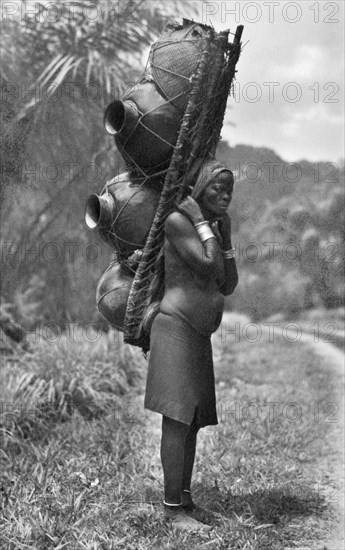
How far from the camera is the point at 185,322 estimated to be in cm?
381

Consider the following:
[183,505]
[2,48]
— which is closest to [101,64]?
[2,48]

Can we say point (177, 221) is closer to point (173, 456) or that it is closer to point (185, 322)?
point (185, 322)

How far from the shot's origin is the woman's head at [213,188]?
12.3 feet

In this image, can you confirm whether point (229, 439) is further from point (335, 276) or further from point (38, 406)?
point (335, 276)

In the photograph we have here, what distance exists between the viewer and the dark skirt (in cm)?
376

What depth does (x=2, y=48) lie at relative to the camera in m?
8.54

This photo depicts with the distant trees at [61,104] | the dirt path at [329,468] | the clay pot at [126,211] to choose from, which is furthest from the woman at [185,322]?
the distant trees at [61,104]

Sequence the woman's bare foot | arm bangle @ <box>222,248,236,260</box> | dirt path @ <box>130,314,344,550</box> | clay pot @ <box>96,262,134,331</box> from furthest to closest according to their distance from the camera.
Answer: dirt path @ <box>130,314,344,550</box>
clay pot @ <box>96,262,134,331</box>
arm bangle @ <box>222,248,236,260</box>
the woman's bare foot

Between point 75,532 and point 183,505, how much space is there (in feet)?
1.97

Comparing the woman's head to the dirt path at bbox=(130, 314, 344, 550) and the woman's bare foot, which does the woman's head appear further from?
the dirt path at bbox=(130, 314, 344, 550)

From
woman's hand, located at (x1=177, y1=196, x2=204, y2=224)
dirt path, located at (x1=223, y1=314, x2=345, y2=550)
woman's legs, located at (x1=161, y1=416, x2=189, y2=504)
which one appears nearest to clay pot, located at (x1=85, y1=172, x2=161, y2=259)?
woman's hand, located at (x1=177, y1=196, x2=204, y2=224)

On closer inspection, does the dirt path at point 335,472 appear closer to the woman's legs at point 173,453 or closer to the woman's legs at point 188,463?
the woman's legs at point 188,463

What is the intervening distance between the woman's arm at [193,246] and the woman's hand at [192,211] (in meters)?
0.02

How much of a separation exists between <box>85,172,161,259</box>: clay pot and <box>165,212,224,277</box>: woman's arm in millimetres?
242
